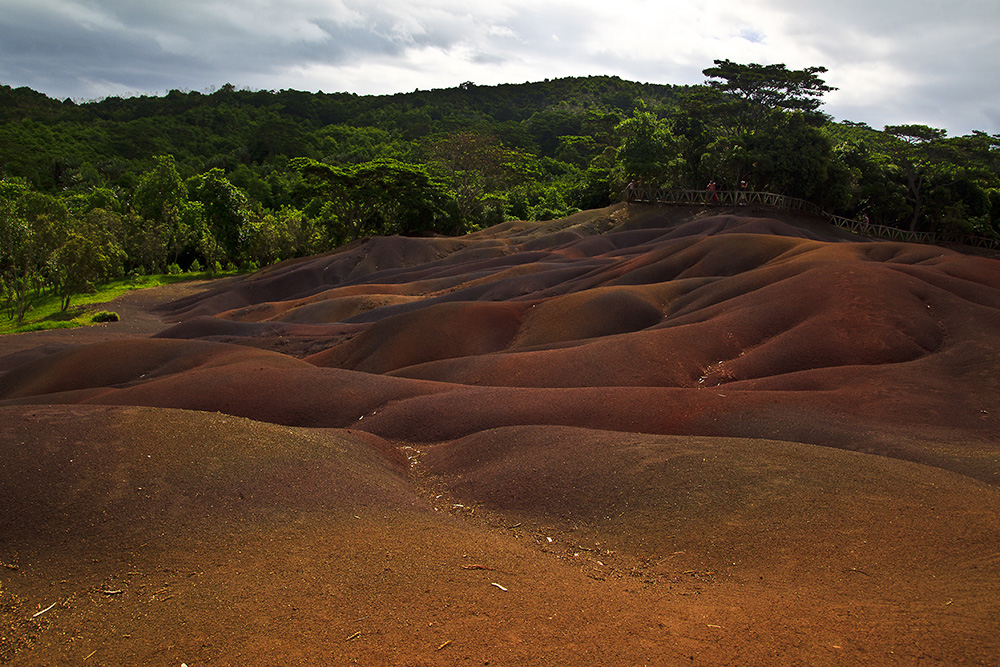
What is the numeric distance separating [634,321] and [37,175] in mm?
88106

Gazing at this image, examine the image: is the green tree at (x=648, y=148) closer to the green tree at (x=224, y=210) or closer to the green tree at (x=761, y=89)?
the green tree at (x=761, y=89)

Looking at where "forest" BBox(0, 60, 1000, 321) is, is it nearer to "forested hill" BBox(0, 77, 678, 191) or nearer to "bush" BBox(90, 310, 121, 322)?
"forested hill" BBox(0, 77, 678, 191)

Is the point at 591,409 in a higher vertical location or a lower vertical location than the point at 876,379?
lower

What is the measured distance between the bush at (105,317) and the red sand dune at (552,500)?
22.7 m

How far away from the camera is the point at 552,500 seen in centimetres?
940

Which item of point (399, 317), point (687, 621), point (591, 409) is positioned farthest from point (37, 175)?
A: point (687, 621)

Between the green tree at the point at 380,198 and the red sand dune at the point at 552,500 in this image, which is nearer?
the red sand dune at the point at 552,500

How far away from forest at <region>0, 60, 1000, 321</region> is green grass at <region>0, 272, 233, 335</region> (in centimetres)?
110

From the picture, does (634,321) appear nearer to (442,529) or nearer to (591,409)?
(591,409)

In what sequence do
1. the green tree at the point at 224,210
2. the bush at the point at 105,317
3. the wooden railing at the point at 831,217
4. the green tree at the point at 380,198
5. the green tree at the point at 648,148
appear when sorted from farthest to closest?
the green tree at the point at 224,210 < the green tree at the point at 380,198 < the green tree at the point at 648,148 < the wooden railing at the point at 831,217 < the bush at the point at 105,317

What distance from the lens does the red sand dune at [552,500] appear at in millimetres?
5754

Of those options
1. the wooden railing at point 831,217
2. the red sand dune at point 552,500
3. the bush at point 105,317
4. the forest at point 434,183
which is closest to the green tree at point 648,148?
the forest at point 434,183

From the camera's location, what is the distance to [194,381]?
16.4 meters

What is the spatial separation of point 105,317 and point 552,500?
40324 millimetres
